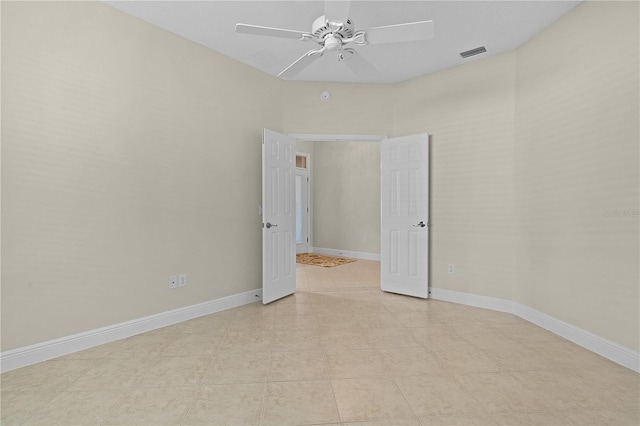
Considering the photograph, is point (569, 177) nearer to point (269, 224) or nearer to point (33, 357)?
point (269, 224)

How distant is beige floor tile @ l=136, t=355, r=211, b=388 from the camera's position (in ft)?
7.18

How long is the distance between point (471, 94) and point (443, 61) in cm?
50

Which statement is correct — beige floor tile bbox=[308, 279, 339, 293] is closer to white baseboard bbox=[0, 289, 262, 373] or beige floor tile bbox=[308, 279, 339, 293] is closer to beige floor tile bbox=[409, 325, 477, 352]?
white baseboard bbox=[0, 289, 262, 373]

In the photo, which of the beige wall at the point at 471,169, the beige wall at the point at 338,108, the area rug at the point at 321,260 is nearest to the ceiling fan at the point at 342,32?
the beige wall at the point at 338,108

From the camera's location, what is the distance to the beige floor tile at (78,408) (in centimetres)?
180

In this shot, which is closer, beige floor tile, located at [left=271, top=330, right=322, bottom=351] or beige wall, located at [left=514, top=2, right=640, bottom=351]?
beige wall, located at [left=514, top=2, right=640, bottom=351]

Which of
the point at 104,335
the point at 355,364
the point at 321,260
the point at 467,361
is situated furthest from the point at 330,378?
the point at 321,260

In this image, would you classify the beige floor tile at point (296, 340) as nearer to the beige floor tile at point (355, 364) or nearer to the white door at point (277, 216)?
the beige floor tile at point (355, 364)

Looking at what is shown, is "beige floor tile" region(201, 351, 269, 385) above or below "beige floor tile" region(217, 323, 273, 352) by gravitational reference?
below

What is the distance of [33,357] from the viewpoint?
2.46 metres

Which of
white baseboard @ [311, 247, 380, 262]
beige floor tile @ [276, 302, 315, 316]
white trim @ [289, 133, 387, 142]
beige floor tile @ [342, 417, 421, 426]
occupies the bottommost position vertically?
beige floor tile @ [342, 417, 421, 426]

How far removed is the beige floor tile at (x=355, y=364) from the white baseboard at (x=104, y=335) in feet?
5.15

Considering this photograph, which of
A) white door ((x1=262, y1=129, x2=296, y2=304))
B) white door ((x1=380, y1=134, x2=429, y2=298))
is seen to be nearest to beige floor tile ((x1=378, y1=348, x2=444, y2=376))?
white door ((x1=380, y1=134, x2=429, y2=298))

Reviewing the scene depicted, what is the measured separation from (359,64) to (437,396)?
8.10 feet
